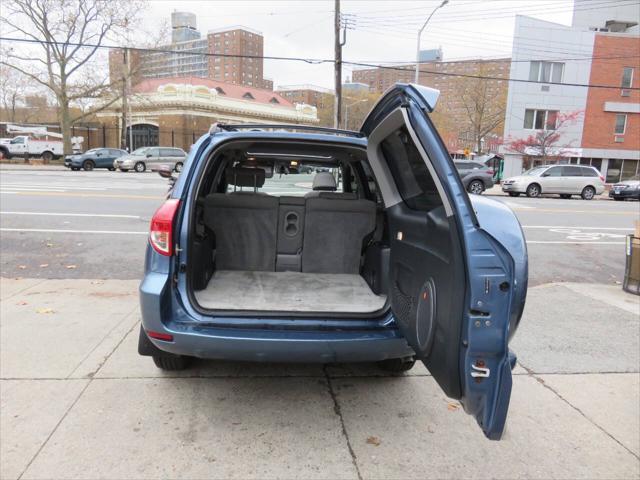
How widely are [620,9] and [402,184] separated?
4824cm

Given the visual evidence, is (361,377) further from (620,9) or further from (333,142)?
(620,9)

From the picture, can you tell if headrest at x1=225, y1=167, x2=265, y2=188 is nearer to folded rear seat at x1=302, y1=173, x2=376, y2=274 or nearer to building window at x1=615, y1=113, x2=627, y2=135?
folded rear seat at x1=302, y1=173, x2=376, y2=274

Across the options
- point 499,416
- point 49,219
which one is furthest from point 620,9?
point 499,416

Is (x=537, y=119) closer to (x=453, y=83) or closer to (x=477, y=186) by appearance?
(x=477, y=186)

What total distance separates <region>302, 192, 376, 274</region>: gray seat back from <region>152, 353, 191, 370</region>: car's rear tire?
1324 millimetres

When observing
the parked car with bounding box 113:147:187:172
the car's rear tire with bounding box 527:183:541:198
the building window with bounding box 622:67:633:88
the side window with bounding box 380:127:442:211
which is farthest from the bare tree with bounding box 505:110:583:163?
the side window with bounding box 380:127:442:211

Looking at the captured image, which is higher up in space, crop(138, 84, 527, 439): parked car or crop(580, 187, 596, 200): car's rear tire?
crop(138, 84, 527, 439): parked car

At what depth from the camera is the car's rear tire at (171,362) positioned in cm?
338

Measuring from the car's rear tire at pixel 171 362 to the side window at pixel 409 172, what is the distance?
6.26 feet

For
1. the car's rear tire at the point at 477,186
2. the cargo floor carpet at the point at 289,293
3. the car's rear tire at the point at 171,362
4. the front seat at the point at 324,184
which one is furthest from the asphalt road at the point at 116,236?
the car's rear tire at the point at 477,186

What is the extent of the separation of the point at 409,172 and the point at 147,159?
30.9 m

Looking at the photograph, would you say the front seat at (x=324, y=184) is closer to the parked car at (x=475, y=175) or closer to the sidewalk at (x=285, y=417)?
the sidewalk at (x=285, y=417)

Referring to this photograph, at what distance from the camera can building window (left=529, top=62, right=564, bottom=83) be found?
34312 mm

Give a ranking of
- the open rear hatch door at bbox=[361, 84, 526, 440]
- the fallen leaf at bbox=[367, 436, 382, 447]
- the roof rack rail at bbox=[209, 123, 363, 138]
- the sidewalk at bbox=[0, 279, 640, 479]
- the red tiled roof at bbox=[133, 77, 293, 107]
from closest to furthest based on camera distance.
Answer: the open rear hatch door at bbox=[361, 84, 526, 440]
the sidewalk at bbox=[0, 279, 640, 479]
the fallen leaf at bbox=[367, 436, 382, 447]
the roof rack rail at bbox=[209, 123, 363, 138]
the red tiled roof at bbox=[133, 77, 293, 107]
